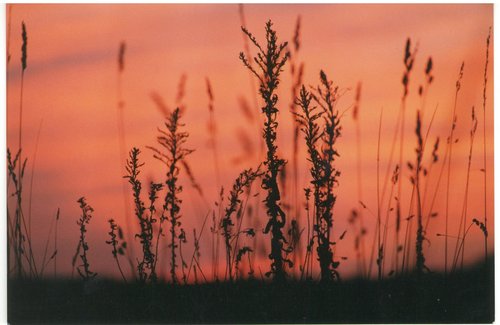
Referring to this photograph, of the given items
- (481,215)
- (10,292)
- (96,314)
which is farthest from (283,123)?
(10,292)

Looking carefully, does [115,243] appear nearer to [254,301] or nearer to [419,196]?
[254,301]

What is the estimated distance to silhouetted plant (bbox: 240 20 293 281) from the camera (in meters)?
2.85

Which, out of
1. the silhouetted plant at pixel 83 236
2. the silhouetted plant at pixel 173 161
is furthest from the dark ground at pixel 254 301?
the silhouetted plant at pixel 173 161

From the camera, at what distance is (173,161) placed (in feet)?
9.42

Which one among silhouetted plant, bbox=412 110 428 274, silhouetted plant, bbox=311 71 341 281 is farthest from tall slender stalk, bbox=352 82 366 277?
silhouetted plant, bbox=412 110 428 274

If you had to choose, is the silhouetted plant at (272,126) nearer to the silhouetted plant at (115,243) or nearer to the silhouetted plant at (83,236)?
the silhouetted plant at (115,243)

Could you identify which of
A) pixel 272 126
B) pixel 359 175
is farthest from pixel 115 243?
pixel 359 175

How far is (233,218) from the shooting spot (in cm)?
288

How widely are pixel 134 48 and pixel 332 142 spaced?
2.68 ft

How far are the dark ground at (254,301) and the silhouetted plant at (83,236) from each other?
0.04 m

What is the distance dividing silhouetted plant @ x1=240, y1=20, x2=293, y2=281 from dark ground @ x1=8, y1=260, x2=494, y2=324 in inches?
5.1

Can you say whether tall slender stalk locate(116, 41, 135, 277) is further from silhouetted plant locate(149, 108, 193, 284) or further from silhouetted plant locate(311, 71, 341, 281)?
silhouetted plant locate(311, 71, 341, 281)

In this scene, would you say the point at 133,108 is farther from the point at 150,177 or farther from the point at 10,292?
the point at 10,292

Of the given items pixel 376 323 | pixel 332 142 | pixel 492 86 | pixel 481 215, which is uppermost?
pixel 492 86
